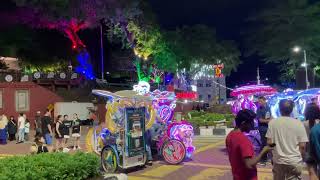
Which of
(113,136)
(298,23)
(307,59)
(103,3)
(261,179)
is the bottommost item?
(261,179)

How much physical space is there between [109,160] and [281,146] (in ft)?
23.7

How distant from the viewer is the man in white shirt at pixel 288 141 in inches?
233

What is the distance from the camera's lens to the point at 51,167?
24.7 feet

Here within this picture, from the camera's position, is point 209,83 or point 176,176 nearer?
point 176,176

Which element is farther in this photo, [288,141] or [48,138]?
[48,138]

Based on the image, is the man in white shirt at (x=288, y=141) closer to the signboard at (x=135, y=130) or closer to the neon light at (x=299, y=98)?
the signboard at (x=135, y=130)

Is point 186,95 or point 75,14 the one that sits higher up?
point 75,14

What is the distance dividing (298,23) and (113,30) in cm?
1894

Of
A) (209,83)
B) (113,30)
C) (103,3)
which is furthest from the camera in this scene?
(209,83)

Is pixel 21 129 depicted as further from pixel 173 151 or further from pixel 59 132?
pixel 173 151

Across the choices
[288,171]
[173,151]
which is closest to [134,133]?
[173,151]

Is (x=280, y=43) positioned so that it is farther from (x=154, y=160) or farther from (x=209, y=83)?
(x=209, y=83)

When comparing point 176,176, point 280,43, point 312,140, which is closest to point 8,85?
point 280,43

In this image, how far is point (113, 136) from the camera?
41.7 ft
